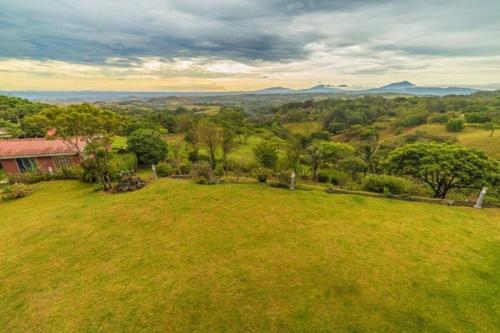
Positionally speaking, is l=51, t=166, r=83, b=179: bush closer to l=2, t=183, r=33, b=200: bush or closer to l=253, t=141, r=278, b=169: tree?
l=2, t=183, r=33, b=200: bush

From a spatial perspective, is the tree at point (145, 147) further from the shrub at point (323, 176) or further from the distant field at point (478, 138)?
the distant field at point (478, 138)

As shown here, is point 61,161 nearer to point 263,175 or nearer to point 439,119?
point 263,175

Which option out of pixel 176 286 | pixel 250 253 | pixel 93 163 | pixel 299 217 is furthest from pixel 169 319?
pixel 93 163

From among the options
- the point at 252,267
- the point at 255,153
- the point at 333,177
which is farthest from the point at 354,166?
the point at 252,267

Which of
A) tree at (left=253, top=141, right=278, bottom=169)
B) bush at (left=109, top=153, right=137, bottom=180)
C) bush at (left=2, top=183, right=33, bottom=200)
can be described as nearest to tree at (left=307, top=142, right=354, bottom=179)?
tree at (left=253, top=141, right=278, bottom=169)

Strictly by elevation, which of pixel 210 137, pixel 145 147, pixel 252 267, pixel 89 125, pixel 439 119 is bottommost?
pixel 439 119

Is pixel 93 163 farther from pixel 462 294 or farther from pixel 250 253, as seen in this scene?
pixel 462 294
